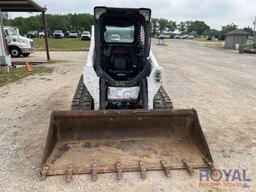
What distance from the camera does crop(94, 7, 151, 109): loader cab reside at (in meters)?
4.82

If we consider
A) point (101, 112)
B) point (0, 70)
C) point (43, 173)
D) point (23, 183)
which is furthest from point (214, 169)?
point (0, 70)

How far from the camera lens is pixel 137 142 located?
4.27 m

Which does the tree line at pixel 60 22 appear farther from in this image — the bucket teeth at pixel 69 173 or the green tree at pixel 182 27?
the bucket teeth at pixel 69 173

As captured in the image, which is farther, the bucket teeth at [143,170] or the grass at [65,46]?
the grass at [65,46]

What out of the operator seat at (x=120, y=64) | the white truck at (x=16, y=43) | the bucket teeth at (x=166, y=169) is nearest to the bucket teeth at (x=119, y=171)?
the bucket teeth at (x=166, y=169)

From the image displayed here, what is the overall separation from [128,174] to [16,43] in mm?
16954

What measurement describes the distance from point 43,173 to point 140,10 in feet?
10.3

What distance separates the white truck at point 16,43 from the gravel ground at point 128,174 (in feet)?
28.2

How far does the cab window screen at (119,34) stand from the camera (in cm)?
559

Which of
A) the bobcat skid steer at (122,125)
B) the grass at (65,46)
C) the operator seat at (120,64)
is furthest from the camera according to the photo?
the grass at (65,46)

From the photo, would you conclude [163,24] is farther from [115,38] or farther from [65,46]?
[115,38]

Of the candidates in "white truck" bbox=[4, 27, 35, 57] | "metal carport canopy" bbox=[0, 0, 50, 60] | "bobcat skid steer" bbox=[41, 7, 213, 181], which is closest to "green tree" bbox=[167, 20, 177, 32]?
"white truck" bbox=[4, 27, 35, 57]

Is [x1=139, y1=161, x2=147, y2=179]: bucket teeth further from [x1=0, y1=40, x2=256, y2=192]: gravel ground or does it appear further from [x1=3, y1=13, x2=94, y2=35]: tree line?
[x1=3, y1=13, x2=94, y2=35]: tree line

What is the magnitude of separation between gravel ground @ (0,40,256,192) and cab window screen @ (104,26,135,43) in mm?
2029
